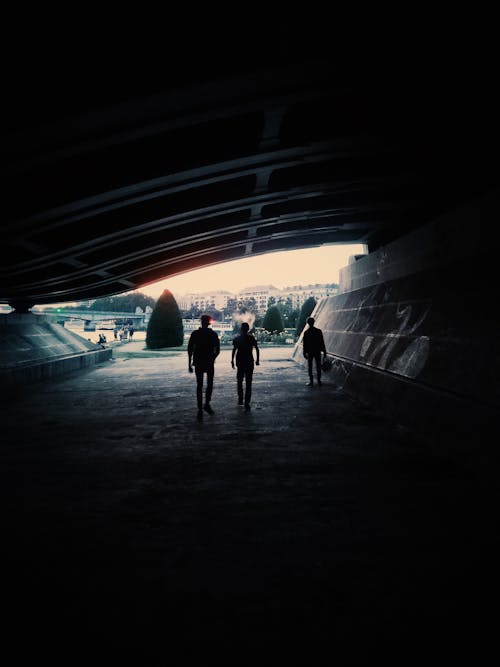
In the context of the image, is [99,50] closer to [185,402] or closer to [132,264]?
[185,402]

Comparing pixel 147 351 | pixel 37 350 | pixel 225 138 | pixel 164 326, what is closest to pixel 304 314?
pixel 164 326

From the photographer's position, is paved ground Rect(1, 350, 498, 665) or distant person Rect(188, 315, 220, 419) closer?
paved ground Rect(1, 350, 498, 665)

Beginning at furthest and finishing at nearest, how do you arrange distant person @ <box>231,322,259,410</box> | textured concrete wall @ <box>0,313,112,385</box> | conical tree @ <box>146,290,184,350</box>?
conical tree @ <box>146,290,184,350</box>, textured concrete wall @ <box>0,313,112,385</box>, distant person @ <box>231,322,259,410</box>

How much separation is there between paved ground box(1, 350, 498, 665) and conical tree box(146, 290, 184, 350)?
23638 millimetres

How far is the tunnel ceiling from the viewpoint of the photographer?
542cm

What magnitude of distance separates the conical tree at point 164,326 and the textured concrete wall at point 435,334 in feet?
66.5

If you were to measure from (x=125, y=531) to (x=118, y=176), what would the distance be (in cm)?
820

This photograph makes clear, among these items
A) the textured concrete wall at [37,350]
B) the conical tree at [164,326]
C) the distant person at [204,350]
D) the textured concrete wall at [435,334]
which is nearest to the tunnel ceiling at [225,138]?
the textured concrete wall at [37,350]

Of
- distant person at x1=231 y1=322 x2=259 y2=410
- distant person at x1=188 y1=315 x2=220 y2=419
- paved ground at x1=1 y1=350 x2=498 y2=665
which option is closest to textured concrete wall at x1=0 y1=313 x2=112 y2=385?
paved ground at x1=1 y1=350 x2=498 y2=665

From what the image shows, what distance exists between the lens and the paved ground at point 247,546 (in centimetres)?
228

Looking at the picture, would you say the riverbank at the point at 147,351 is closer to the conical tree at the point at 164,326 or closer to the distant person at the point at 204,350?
the conical tree at the point at 164,326

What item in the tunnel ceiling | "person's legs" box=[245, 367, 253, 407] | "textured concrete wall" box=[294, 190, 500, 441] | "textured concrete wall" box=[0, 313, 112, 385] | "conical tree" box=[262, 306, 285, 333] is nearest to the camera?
the tunnel ceiling

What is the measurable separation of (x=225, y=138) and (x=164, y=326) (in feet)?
74.0

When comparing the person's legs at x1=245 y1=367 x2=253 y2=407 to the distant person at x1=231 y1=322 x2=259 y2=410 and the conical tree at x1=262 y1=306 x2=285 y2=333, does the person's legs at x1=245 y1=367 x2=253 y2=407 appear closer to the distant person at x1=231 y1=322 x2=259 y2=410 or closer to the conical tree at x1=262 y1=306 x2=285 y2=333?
the distant person at x1=231 y1=322 x2=259 y2=410
